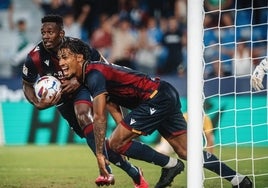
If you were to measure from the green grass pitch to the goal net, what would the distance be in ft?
0.09

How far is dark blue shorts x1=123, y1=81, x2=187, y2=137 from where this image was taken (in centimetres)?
611

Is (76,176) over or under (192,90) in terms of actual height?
under

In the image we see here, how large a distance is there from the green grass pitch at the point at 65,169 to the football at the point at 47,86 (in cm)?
98

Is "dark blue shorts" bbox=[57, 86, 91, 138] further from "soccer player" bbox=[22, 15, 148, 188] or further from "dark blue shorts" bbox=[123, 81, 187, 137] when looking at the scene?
"dark blue shorts" bbox=[123, 81, 187, 137]

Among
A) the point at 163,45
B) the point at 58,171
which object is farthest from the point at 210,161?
the point at 163,45

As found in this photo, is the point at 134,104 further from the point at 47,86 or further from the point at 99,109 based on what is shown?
the point at 47,86

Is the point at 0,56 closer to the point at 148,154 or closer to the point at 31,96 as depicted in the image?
the point at 31,96

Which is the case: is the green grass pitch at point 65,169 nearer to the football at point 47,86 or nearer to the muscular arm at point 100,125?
the football at point 47,86

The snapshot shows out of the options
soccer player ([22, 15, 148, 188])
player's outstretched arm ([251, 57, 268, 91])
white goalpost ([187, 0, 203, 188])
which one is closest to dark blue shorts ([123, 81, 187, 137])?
soccer player ([22, 15, 148, 188])

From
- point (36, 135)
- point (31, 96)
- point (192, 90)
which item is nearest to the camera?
point (192, 90)

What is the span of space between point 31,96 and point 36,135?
4.11 m

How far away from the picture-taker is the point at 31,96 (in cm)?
729

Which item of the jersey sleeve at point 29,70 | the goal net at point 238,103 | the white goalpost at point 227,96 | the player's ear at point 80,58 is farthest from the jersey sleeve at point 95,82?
the goal net at point 238,103

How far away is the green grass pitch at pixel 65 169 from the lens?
7375 millimetres
